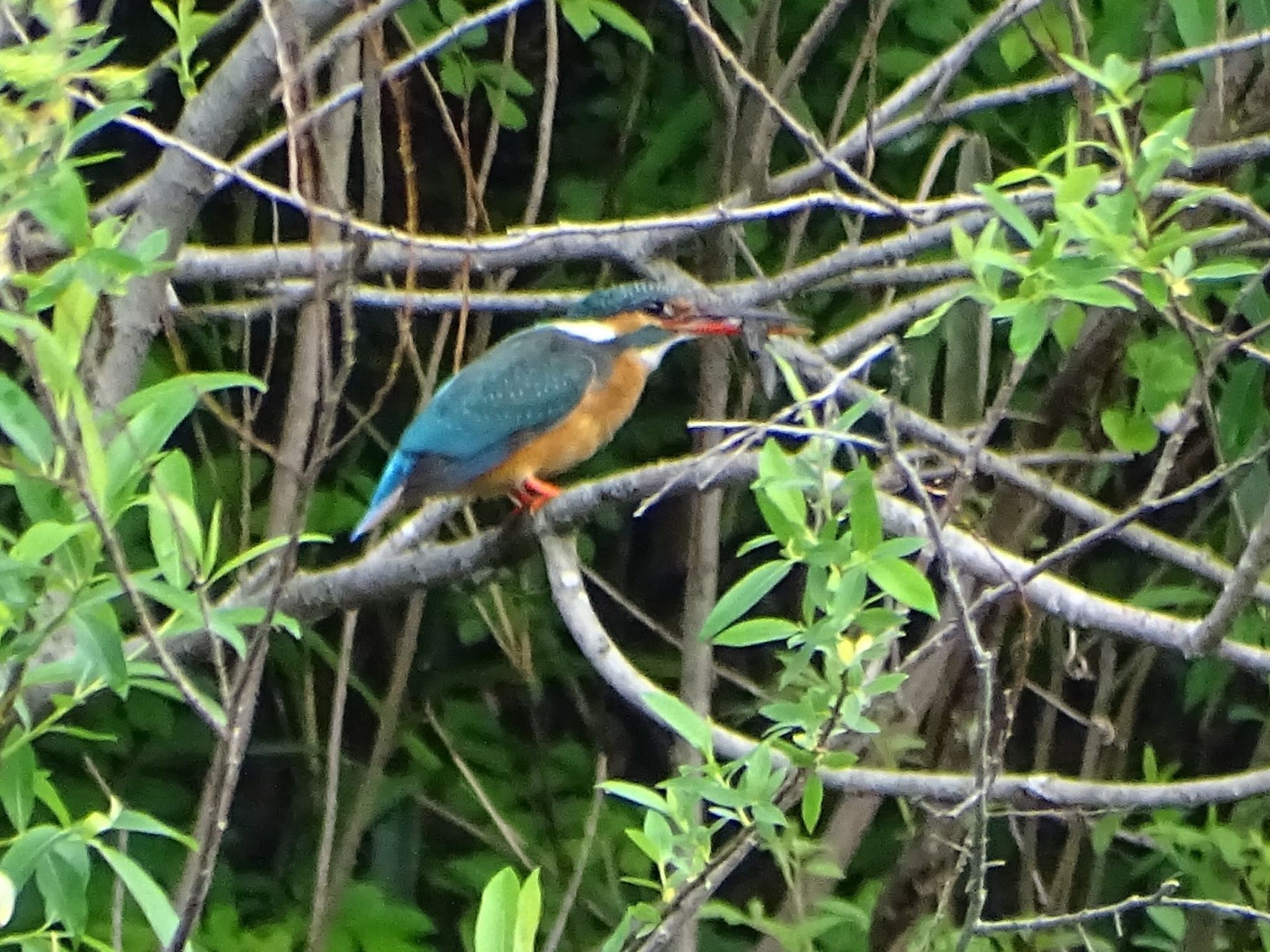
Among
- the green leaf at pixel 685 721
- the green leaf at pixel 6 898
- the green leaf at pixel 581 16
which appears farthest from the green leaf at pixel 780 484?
the green leaf at pixel 581 16

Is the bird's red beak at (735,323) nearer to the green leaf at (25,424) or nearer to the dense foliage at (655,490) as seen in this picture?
the dense foliage at (655,490)

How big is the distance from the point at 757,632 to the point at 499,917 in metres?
0.26

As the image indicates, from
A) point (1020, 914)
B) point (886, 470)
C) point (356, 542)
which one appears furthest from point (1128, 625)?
point (356, 542)

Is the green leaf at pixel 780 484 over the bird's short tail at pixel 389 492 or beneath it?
over

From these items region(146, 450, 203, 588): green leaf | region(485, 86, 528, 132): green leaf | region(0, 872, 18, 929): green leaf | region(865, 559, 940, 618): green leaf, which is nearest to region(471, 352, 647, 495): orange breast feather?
region(485, 86, 528, 132): green leaf

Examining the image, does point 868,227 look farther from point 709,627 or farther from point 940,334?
point 709,627

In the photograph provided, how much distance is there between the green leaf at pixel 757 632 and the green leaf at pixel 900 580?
6cm

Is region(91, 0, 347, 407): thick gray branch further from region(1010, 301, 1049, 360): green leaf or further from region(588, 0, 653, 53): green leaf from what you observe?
region(1010, 301, 1049, 360): green leaf

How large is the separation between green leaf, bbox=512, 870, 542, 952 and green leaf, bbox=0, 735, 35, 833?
1.11 feet

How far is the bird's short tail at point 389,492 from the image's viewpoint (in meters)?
2.41

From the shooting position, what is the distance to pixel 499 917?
1112 millimetres

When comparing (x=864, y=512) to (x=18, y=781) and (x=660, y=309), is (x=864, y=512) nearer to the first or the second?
(x=18, y=781)

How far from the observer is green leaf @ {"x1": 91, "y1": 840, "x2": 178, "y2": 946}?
3.42ft

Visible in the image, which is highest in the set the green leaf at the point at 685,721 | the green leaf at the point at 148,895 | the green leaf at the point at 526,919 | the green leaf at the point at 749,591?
the green leaf at the point at 749,591
